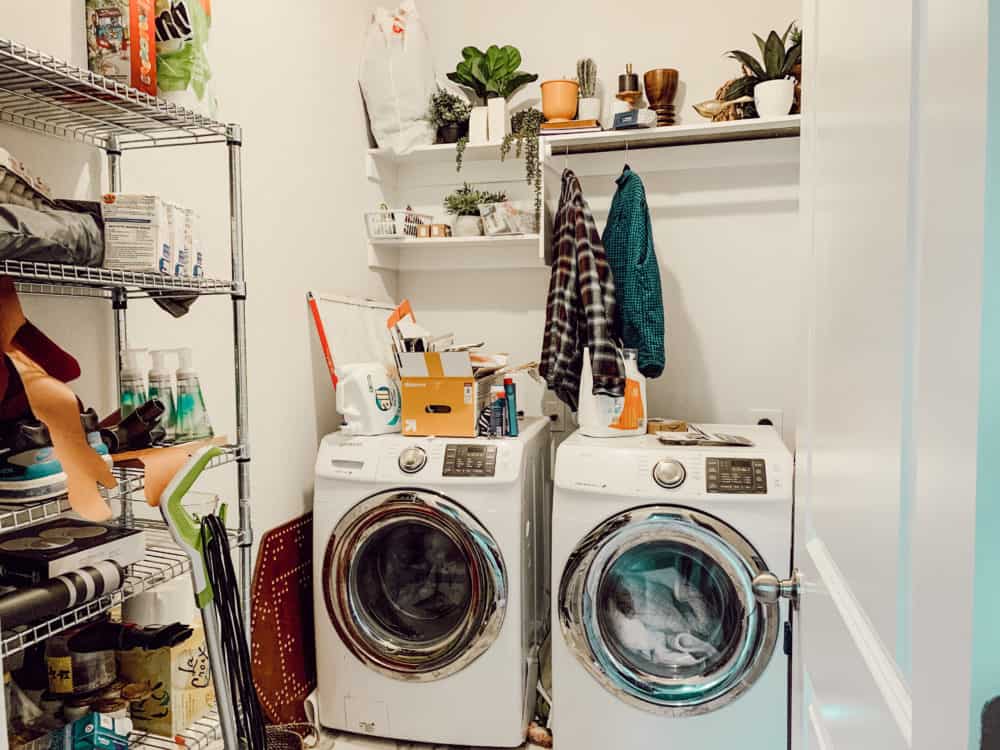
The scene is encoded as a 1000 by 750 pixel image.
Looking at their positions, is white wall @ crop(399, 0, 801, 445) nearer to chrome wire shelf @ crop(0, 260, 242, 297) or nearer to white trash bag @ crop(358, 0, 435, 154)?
white trash bag @ crop(358, 0, 435, 154)

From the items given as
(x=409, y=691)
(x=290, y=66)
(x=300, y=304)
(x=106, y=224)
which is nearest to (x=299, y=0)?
(x=290, y=66)

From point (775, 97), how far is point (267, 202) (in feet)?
5.34

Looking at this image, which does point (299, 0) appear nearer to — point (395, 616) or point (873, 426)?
point (395, 616)

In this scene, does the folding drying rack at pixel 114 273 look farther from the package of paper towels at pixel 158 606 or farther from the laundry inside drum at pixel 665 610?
the laundry inside drum at pixel 665 610

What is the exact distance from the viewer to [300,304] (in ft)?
8.19

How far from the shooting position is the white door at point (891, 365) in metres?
0.45

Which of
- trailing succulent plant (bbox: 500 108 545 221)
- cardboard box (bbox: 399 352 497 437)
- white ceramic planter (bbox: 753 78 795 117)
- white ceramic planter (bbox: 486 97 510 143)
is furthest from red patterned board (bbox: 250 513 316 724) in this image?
white ceramic planter (bbox: 753 78 795 117)

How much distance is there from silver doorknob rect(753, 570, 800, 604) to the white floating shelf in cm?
177

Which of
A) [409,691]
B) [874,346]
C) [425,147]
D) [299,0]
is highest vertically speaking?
[299,0]

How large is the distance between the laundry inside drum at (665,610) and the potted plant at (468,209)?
137cm

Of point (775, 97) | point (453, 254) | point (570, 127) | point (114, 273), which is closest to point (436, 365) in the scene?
point (453, 254)

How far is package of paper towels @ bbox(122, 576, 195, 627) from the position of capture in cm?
155

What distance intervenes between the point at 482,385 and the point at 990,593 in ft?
6.75

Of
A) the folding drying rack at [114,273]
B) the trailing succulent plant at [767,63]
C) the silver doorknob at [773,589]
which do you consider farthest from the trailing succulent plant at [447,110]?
the silver doorknob at [773,589]
